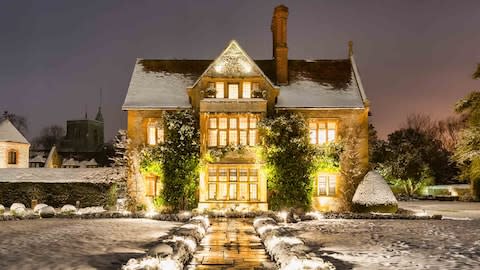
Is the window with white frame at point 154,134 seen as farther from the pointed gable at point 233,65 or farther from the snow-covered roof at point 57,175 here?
the snow-covered roof at point 57,175

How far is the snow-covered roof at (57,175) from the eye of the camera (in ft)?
128

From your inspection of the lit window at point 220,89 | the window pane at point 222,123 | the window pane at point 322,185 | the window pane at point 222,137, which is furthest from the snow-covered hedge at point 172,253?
the window pane at point 322,185

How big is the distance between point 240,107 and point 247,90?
4.73 ft

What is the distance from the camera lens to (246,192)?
1342 inches

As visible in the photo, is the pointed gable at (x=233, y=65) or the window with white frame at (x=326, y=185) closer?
the pointed gable at (x=233, y=65)

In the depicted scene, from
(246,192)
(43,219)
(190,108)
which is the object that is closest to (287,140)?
(246,192)

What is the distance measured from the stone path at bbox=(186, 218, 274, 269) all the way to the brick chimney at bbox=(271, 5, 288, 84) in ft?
55.6

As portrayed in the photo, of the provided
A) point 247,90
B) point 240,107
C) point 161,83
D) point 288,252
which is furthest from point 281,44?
point 288,252

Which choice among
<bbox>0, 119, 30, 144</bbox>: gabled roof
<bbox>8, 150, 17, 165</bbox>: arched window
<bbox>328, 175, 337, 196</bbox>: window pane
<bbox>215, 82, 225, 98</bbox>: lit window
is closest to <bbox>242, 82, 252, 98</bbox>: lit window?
<bbox>215, 82, 225, 98</bbox>: lit window

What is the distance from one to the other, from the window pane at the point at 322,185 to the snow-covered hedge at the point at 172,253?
1723 cm

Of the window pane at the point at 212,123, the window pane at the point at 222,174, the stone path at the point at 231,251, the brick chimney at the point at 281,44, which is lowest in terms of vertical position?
the stone path at the point at 231,251

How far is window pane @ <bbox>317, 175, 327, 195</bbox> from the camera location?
35.2m

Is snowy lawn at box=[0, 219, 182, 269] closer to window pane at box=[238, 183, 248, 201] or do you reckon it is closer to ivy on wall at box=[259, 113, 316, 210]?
window pane at box=[238, 183, 248, 201]

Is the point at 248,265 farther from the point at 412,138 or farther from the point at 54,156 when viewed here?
the point at 54,156
